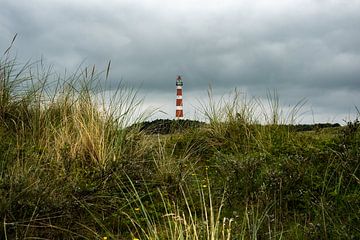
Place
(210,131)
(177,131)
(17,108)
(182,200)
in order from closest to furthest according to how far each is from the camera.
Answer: (182,200) < (17,108) < (210,131) < (177,131)

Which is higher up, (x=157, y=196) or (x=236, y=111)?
(x=236, y=111)

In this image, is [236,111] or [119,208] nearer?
[119,208]

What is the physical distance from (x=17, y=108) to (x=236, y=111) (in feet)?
11.6

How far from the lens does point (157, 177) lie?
5562 millimetres

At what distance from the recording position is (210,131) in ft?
27.2

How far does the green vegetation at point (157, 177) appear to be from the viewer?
4227mm

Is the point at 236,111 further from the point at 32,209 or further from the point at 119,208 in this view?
the point at 32,209

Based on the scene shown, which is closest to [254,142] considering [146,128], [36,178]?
[146,128]

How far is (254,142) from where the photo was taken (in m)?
7.74

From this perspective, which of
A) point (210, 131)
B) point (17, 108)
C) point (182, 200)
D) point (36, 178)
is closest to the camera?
point (36, 178)

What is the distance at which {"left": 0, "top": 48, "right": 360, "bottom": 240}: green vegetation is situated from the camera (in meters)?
4.23

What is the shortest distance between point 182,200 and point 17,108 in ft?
11.2

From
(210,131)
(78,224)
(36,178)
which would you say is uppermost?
(210,131)

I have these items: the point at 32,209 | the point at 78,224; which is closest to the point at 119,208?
the point at 78,224
